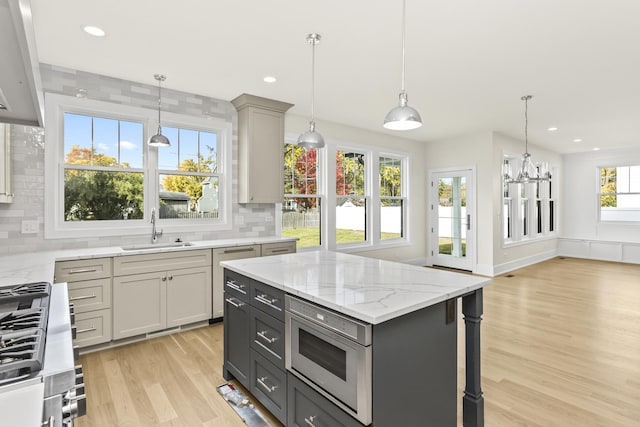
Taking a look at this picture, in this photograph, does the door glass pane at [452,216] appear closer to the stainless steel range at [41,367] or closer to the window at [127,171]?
the window at [127,171]

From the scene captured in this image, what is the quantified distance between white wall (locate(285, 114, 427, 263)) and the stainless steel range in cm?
483

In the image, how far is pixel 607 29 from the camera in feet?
8.92

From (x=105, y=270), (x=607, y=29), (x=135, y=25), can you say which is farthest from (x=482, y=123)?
(x=105, y=270)

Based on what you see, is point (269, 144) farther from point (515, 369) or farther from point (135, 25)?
point (515, 369)

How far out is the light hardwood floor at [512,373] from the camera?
7.14 feet

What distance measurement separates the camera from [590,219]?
28.4 ft

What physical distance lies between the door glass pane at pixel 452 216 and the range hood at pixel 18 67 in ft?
21.9

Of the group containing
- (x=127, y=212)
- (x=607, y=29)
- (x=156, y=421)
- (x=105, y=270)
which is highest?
(x=607, y=29)

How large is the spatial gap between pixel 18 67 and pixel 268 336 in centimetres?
172

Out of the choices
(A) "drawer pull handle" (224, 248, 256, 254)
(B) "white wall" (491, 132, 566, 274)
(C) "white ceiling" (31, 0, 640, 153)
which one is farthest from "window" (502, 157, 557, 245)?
(A) "drawer pull handle" (224, 248, 256, 254)

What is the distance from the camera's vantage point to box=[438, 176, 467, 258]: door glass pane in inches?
269

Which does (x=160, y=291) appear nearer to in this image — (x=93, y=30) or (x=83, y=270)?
(x=83, y=270)

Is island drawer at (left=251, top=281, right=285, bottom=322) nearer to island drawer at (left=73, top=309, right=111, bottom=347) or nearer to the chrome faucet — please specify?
island drawer at (left=73, top=309, right=111, bottom=347)

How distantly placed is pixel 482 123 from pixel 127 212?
215 inches
